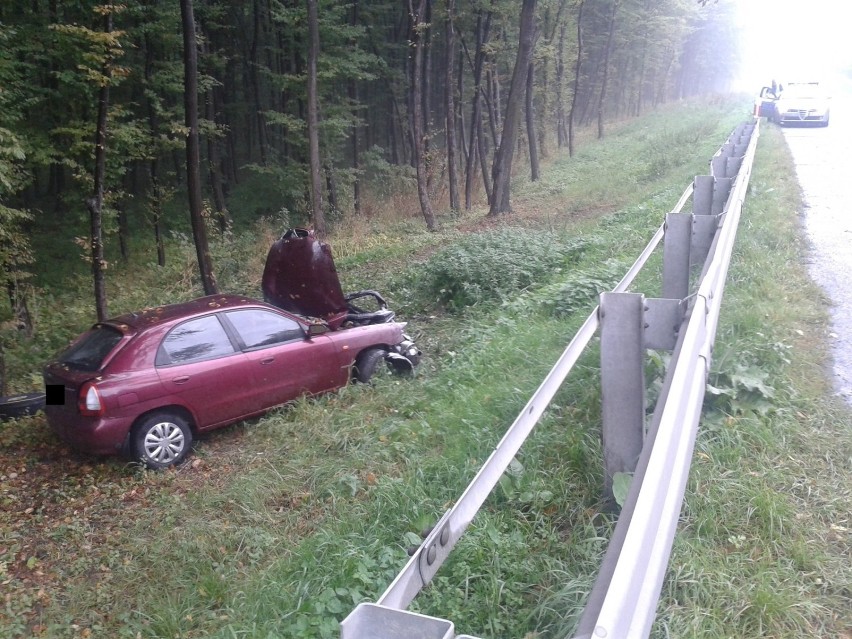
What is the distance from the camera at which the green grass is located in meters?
3.08

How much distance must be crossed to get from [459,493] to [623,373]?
1637mm

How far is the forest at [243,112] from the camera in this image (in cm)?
1435

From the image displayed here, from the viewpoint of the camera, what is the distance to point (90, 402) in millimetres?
7109

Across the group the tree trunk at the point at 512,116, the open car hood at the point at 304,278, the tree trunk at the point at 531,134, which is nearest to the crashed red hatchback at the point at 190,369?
the open car hood at the point at 304,278

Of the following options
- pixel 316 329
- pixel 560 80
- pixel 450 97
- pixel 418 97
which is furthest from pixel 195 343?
pixel 560 80

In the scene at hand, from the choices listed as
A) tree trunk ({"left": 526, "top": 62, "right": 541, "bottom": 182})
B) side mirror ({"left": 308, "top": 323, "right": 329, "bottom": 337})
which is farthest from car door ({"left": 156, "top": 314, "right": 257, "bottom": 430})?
tree trunk ({"left": 526, "top": 62, "right": 541, "bottom": 182})

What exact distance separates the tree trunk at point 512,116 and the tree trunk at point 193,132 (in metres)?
9.73

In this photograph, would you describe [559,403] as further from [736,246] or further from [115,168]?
[115,168]

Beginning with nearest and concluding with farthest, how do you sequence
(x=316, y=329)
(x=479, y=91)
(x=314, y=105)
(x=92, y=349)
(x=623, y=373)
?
(x=623, y=373)
(x=92, y=349)
(x=316, y=329)
(x=314, y=105)
(x=479, y=91)

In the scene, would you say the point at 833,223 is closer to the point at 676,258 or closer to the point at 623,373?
the point at 676,258

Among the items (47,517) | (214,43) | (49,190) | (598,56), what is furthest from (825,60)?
(47,517)

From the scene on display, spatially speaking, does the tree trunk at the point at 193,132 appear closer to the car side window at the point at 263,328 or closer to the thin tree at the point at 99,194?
the thin tree at the point at 99,194

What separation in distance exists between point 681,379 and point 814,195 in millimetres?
11713

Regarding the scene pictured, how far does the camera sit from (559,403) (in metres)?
4.95
